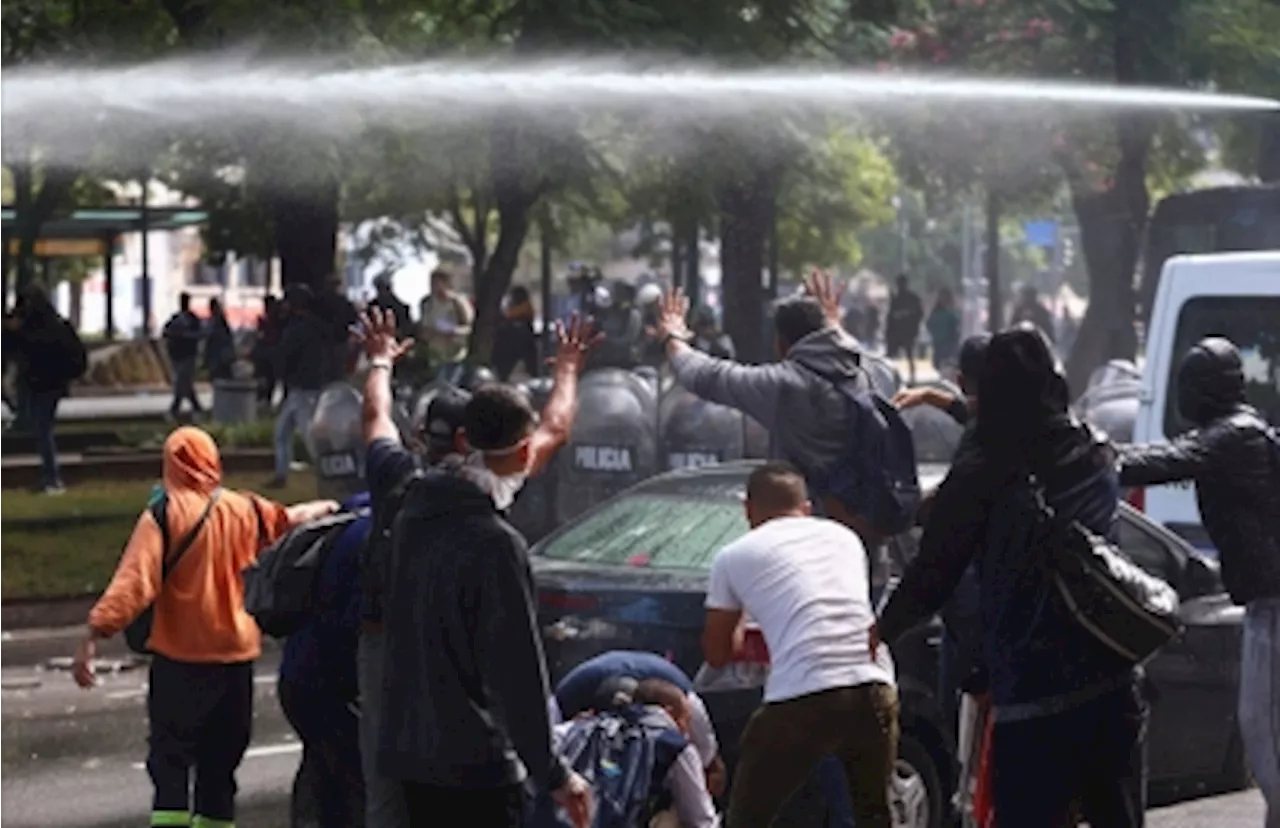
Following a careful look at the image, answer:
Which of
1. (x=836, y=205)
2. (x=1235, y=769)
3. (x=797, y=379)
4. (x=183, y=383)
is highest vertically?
(x=797, y=379)

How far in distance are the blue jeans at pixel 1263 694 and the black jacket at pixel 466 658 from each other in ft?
8.55

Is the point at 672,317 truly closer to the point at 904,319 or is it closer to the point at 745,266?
the point at 745,266

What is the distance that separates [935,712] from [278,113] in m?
11.0

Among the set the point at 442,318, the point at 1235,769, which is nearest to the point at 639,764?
the point at 1235,769

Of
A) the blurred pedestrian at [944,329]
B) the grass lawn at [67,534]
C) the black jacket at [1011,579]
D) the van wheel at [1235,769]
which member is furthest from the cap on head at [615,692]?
the blurred pedestrian at [944,329]

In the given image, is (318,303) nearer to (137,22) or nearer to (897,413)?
(137,22)

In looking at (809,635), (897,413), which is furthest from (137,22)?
(809,635)

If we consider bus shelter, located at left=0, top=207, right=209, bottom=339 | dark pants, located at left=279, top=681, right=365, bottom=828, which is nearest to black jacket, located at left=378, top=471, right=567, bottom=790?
dark pants, located at left=279, top=681, right=365, bottom=828

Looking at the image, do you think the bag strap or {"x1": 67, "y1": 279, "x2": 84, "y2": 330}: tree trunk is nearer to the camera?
the bag strap

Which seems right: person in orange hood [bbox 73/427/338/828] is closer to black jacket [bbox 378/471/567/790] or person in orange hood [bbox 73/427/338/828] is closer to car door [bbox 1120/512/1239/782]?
black jacket [bbox 378/471/567/790]

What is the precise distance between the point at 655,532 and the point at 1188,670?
202cm

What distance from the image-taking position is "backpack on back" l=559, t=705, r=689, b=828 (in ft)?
21.8

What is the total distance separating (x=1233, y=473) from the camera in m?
7.45

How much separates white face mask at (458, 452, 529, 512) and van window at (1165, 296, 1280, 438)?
5.69 meters
